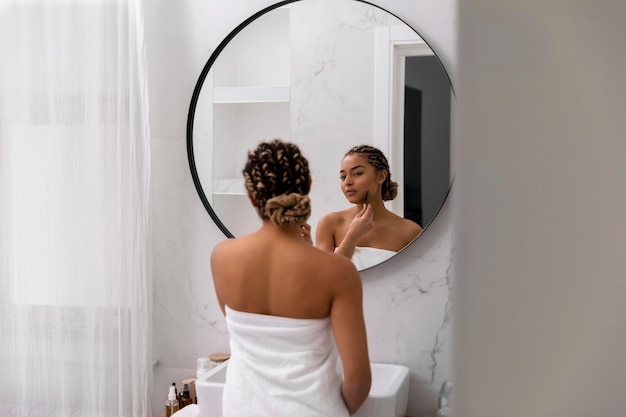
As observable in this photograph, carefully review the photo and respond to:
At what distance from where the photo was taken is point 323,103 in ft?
6.02

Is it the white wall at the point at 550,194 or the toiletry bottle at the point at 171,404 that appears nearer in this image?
the white wall at the point at 550,194

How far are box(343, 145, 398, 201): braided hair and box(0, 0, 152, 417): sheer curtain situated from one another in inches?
25.5

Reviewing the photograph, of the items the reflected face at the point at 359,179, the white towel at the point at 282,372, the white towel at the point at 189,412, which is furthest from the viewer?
the reflected face at the point at 359,179

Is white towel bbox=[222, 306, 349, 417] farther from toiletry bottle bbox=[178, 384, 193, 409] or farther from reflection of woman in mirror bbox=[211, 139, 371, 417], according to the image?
toiletry bottle bbox=[178, 384, 193, 409]

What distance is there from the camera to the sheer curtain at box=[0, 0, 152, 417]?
1.74 metres

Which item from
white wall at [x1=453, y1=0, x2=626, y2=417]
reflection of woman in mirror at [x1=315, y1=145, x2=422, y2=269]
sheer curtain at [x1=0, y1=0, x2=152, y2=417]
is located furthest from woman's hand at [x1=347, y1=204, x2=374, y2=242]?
white wall at [x1=453, y1=0, x2=626, y2=417]

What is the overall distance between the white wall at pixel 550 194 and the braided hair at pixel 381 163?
1719mm

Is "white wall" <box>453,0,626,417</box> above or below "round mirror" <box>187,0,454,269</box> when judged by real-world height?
below

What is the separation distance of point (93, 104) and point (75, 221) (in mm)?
327

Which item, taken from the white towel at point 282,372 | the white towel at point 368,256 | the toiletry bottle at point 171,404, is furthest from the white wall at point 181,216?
the white towel at point 282,372

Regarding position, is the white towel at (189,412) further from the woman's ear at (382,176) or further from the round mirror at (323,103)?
the woman's ear at (382,176)

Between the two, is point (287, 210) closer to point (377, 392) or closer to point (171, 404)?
point (377, 392)

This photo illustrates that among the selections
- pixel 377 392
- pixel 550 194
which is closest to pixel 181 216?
pixel 377 392

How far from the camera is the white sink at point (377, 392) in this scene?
1550 mm
